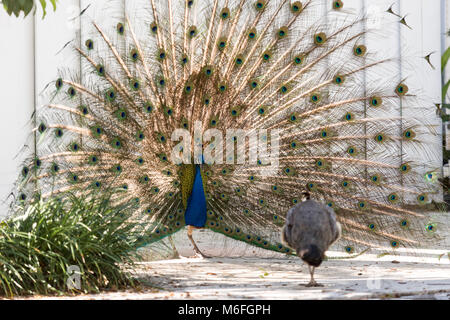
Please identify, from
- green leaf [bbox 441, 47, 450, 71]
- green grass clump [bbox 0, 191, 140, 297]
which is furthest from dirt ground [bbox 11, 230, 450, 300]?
green leaf [bbox 441, 47, 450, 71]

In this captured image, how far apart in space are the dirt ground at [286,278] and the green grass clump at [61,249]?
203 mm

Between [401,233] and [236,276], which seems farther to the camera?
[401,233]

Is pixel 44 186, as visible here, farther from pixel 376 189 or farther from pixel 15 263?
pixel 376 189

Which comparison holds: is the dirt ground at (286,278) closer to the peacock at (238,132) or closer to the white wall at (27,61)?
the peacock at (238,132)

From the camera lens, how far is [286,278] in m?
4.89

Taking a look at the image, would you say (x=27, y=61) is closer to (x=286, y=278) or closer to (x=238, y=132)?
(x=238, y=132)

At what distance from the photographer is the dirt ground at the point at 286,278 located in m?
4.18

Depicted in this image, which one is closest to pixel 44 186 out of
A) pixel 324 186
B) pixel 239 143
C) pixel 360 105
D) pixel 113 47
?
pixel 113 47

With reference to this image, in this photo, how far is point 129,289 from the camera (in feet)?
14.2

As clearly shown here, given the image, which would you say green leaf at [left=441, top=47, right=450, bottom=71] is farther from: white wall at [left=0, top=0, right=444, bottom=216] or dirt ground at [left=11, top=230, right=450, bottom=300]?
white wall at [left=0, top=0, right=444, bottom=216]

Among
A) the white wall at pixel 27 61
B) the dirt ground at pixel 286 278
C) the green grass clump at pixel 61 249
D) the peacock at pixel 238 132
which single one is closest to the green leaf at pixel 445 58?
the dirt ground at pixel 286 278

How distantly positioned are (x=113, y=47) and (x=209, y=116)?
3.61ft

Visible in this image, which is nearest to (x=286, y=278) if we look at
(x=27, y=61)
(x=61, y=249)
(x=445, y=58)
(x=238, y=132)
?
(x=238, y=132)

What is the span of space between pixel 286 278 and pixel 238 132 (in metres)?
1.37
